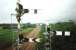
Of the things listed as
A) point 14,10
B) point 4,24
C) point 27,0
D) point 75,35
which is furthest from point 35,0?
point 75,35

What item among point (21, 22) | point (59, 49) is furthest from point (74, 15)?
point (21, 22)

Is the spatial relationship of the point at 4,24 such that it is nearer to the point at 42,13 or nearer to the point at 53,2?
the point at 42,13

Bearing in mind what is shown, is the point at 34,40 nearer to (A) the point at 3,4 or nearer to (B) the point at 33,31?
(B) the point at 33,31

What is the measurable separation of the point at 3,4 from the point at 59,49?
0.88 m

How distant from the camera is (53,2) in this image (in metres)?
2.66

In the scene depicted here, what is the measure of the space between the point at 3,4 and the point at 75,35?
0.96 metres

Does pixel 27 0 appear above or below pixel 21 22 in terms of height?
above

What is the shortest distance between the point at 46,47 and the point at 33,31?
0.25 m

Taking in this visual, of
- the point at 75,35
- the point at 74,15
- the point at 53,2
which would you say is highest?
the point at 53,2

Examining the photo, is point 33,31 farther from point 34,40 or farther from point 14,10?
point 14,10

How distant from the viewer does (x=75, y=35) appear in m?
2.62

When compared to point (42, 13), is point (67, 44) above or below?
below

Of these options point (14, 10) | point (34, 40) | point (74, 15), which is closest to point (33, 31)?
point (34, 40)

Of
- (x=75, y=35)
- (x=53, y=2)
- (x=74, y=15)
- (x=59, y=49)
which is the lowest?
(x=59, y=49)
